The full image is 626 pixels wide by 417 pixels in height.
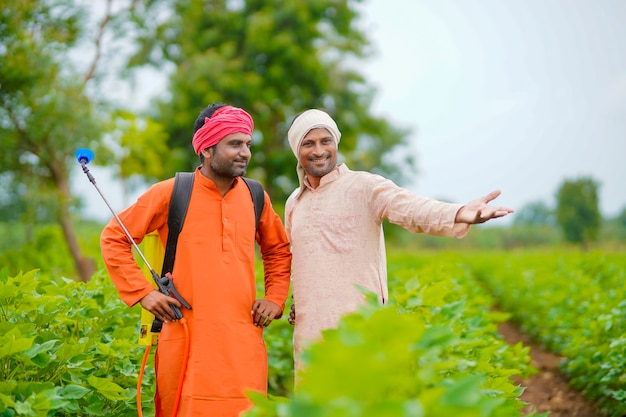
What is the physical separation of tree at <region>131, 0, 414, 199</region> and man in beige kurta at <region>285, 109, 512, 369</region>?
2172cm

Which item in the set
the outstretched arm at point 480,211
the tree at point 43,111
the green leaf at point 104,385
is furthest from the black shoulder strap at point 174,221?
the tree at point 43,111

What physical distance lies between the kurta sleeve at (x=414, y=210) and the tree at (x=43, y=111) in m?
13.3

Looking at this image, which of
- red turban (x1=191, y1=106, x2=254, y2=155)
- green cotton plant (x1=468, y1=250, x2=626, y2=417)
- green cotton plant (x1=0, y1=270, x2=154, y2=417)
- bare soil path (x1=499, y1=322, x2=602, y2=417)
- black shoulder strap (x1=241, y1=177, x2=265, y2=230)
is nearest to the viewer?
green cotton plant (x1=0, y1=270, x2=154, y2=417)

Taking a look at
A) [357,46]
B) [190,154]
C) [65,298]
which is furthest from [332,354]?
[357,46]

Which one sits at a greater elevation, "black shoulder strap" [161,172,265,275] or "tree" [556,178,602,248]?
"tree" [556,178,602,248]

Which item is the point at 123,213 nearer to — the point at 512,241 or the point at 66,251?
the point at 66,251

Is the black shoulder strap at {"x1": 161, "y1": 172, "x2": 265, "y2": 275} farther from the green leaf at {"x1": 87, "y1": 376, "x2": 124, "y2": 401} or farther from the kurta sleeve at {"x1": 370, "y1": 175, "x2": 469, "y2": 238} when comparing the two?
the kurta sleeve at {"x1": 370, "y1": 175, "x2": 469, "y2": 238}

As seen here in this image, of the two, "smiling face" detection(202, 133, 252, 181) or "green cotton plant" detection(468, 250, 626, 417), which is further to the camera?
"green cotton plant" detection(468, 250, 626, 417)

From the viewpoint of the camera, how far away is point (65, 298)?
13.2 feet

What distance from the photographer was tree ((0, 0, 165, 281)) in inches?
609

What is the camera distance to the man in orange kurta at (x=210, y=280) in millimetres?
3598

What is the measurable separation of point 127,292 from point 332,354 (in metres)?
2.31

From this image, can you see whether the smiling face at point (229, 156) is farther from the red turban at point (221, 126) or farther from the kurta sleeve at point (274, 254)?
the kurta sleeve at point (274, 254)

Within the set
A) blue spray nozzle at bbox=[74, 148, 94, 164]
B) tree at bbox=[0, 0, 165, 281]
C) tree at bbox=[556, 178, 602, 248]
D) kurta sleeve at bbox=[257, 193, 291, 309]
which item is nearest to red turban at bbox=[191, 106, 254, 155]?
kurta sleeve at bbox=[257, 193, 291, 309]
